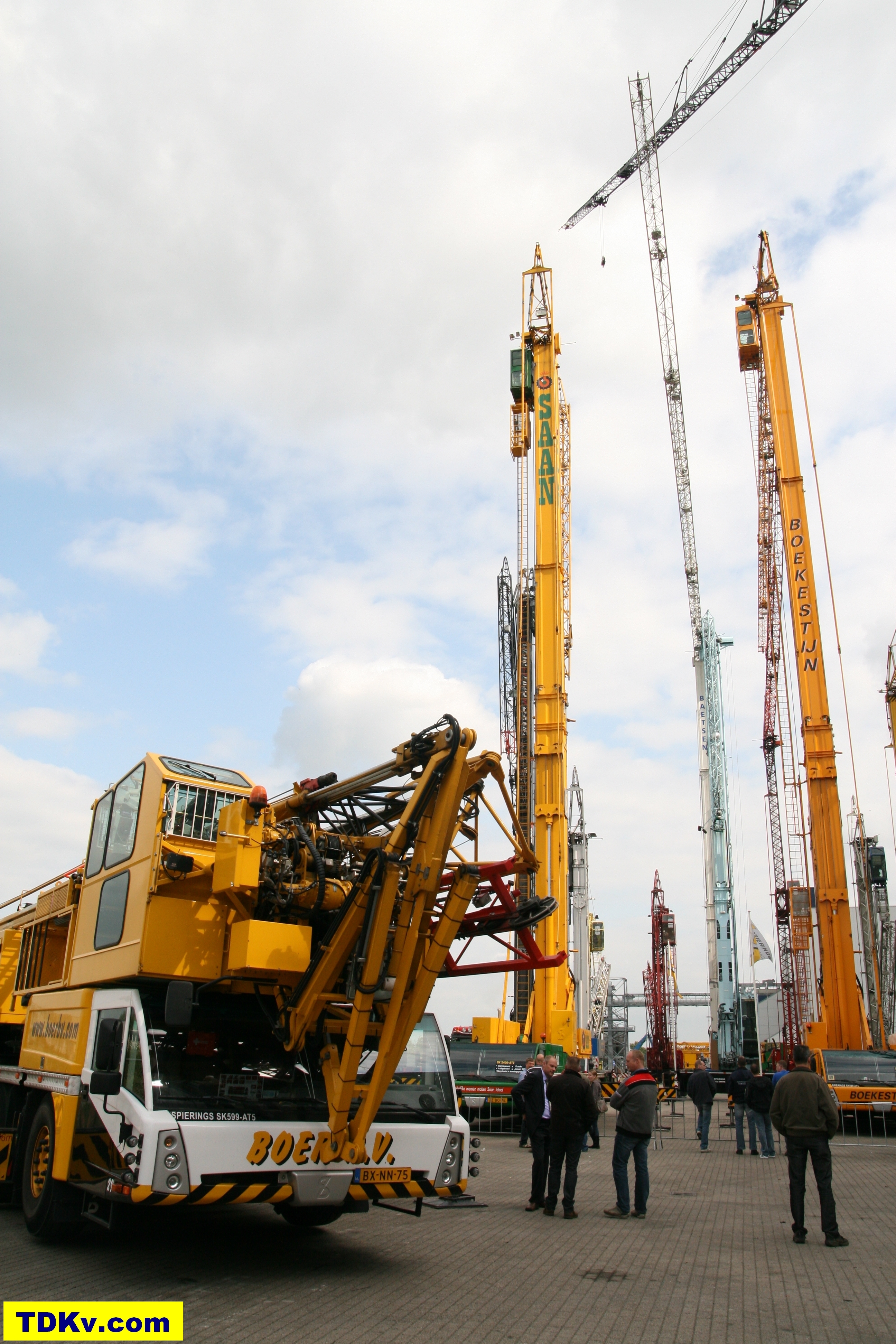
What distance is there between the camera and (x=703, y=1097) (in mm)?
16078

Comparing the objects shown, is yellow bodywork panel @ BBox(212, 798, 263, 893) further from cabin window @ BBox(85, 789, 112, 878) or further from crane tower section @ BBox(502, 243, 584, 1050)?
crane tower section @ BBox(502, 243, 584, 1050)

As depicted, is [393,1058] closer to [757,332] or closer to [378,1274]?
[378,1274]

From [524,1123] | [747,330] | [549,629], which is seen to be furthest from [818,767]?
[747,330]

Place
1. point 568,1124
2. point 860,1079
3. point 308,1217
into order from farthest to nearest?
point 860,1079
point 568,1124
point 308,1217

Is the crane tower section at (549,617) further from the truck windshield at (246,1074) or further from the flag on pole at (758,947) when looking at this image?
the flag on pole at (758,947)

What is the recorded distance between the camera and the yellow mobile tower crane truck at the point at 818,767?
2355 centimetres

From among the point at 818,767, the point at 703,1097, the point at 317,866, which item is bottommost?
the point at 703,1097

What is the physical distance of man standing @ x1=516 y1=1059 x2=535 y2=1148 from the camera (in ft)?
37.7

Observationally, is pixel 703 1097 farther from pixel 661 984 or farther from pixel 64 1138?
pixel 661 984

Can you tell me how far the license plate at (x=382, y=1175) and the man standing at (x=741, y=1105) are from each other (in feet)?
31.8

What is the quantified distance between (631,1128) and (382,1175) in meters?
3.14

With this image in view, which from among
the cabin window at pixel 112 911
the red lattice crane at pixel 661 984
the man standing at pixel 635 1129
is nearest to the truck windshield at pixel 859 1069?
the man standing at pixel 635 1129

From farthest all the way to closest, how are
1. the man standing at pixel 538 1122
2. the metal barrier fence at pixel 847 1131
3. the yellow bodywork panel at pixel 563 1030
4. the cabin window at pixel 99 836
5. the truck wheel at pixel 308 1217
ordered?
the yellow bodywork panel at pixel 563 1030 → the metal barrier fence at pixel 847 1131 → the man standing at pixel 538 1122 → the cabin window at pixel 99 836 → the truck wheel at pixel 308 1217

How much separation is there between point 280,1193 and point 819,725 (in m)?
21.4
